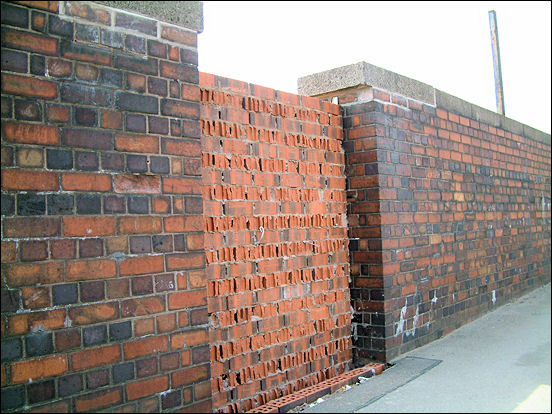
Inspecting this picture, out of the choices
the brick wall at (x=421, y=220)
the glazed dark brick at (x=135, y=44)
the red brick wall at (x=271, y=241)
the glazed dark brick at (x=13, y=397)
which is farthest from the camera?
the brick wall at (x=421, y=220)

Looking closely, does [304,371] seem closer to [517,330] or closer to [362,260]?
[362,260]

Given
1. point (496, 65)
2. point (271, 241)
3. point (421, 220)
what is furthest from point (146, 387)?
point (496, 65)

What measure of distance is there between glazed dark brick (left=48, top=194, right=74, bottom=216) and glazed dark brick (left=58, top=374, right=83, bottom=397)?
760 millimetres

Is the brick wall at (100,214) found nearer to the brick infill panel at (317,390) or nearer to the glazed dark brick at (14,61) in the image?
the glazed dark brick at (14,61)

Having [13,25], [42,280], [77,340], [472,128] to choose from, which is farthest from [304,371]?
[472,128]

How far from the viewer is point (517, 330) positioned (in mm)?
5344

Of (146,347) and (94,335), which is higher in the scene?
(94,335)

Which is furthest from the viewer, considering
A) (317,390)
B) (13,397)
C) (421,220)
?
(421,220)

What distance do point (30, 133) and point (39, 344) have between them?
3.13ft

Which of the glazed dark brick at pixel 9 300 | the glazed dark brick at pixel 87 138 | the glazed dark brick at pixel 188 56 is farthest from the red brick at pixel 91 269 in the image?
the glazed dark brick at pixel 188 56

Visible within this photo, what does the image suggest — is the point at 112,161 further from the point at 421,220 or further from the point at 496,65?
the point at 496,65

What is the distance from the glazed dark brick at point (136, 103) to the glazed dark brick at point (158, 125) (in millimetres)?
43

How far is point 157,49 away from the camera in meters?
2.89

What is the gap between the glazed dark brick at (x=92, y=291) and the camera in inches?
97.9
